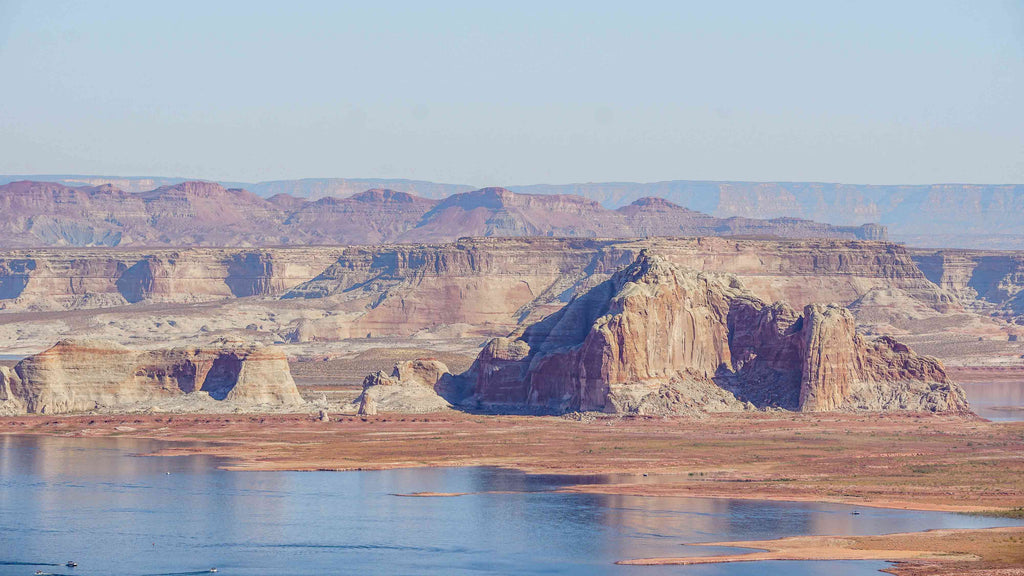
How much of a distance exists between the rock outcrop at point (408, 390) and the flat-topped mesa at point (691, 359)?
8.00 ft

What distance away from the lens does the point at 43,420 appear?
99.1m

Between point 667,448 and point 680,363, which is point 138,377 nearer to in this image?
point 680,363

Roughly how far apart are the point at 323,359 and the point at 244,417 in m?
62.0

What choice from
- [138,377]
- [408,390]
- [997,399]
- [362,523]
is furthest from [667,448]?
[997,399]

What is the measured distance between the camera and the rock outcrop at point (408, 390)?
106 metres

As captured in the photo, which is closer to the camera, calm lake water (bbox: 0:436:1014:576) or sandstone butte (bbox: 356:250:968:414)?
calm lake water (bbox: 0:436:1014:576)

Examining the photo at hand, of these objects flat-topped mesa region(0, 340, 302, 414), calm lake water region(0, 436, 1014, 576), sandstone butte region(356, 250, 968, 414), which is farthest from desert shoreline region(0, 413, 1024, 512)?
calm lake water region(0, 436, 1014, 576)

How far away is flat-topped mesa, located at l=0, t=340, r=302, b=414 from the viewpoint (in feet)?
335

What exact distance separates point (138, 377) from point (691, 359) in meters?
32.0

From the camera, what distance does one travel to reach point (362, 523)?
6744cm

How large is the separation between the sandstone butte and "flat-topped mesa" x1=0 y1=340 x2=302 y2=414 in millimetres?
6231

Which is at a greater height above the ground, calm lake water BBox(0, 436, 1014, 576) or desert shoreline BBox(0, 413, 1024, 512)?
desert shoreline BBox(0, 413, 1024, 512)

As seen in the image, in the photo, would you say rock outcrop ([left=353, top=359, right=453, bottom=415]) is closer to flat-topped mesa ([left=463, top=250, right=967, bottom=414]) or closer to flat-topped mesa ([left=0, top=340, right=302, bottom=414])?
flat-topped mesa ([left=463, top=250, right=967, bottom=414])

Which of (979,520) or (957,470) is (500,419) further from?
(979,520)
